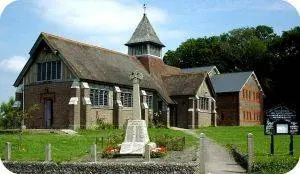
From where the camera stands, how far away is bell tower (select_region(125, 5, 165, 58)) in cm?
5000

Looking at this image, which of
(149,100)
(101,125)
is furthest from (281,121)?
(149,100)

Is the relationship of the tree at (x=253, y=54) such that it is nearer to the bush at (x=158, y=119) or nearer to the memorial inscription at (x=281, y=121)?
the bush at (x=158, y=119)

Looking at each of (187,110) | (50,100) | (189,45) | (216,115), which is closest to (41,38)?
(50,100)

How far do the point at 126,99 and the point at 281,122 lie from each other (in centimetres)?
2332

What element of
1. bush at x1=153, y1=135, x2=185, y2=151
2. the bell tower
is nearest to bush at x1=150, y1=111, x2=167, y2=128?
the bell tower

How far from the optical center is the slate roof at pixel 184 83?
45.7 metres

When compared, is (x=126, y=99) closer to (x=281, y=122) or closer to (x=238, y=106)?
(x=238, y=106)

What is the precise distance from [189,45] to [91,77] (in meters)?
35.6

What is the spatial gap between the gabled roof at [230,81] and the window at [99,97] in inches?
735

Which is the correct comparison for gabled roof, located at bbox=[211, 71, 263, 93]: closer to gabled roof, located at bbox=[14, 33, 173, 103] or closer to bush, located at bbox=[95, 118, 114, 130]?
gabled roof, located at bbox=[14, 33, 173, 103]

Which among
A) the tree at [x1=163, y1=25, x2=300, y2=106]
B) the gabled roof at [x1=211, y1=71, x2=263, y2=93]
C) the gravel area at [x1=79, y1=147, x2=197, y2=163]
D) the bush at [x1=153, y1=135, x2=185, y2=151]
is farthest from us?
the gabled roof at [x1=211, y1=71, x2=263, y2=93]

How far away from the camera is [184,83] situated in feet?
155

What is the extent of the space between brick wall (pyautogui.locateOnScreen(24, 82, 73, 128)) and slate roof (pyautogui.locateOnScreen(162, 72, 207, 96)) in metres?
12.6

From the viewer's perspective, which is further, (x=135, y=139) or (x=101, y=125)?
(x=101, y=125)
